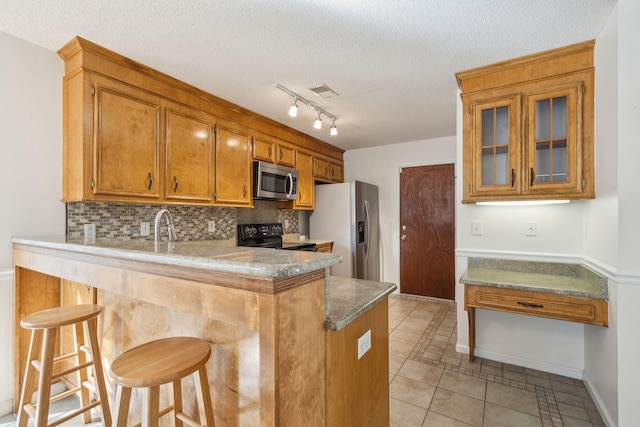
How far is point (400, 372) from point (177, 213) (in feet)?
7.75

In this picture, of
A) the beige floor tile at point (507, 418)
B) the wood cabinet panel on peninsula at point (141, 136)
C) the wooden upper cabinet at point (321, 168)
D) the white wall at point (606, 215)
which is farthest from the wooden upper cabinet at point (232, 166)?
the white wall at point (606, 215)

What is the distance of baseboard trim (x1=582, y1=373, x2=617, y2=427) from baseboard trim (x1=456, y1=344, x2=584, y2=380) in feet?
0.22

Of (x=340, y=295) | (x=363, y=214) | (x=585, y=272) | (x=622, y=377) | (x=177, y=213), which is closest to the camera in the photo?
(x=340, y=295)

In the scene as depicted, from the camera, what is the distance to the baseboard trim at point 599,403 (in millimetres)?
1683

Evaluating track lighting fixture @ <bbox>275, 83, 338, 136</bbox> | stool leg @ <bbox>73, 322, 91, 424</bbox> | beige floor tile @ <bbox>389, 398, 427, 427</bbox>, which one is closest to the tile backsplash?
stool leg @ <bbox>73, 322, 91, 424</bbox>

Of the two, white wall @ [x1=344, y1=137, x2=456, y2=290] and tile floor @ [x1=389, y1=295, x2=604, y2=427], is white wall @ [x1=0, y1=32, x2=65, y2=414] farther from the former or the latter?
white wall @ [x1=344, y1=137, x2=456, y2=290]

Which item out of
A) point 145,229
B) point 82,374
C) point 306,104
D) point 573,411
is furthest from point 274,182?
point 573,411

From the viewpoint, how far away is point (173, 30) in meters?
1.82

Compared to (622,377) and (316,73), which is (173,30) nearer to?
(316,73)

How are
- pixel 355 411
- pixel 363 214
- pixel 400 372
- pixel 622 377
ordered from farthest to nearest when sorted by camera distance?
pixel 363 214
pixel 400 372
pixel 622 377
pixel 355 411

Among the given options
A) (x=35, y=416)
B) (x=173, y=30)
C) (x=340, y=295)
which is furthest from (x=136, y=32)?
(x=35, y=416)

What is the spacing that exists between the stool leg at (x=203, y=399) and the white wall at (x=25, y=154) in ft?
5.65

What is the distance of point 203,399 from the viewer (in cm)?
108

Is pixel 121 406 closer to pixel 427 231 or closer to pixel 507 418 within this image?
pixel 507 418
